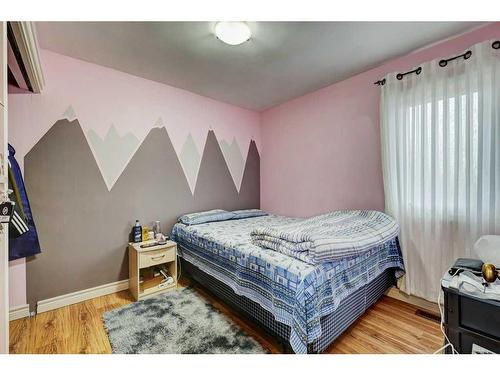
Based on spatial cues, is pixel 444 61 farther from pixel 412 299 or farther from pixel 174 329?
pixel 174 329

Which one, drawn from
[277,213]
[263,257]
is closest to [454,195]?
[263,257]

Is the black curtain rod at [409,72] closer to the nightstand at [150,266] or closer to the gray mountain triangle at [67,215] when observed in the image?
the nightstand at [150,266]

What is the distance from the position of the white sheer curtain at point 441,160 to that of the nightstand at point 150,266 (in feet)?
7.53

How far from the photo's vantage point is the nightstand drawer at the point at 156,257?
2227 millimetres

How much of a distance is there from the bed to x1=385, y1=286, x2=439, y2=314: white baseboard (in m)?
0.14

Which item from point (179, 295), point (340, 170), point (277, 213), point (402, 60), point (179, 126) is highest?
point (402, 60)

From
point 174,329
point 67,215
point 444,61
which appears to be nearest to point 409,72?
point 444,61

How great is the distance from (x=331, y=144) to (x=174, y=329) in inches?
97.5

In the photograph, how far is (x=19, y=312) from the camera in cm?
192

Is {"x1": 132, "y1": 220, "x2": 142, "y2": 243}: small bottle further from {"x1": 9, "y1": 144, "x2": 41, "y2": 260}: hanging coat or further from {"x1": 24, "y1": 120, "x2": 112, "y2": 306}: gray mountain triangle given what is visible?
{"x1": 9, "y1": 144, "x2": 41, "y2": 260}: hanging coat

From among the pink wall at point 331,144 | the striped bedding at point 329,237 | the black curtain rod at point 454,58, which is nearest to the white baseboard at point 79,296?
the striped bedding at point 329,237

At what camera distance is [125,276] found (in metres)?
2.47
